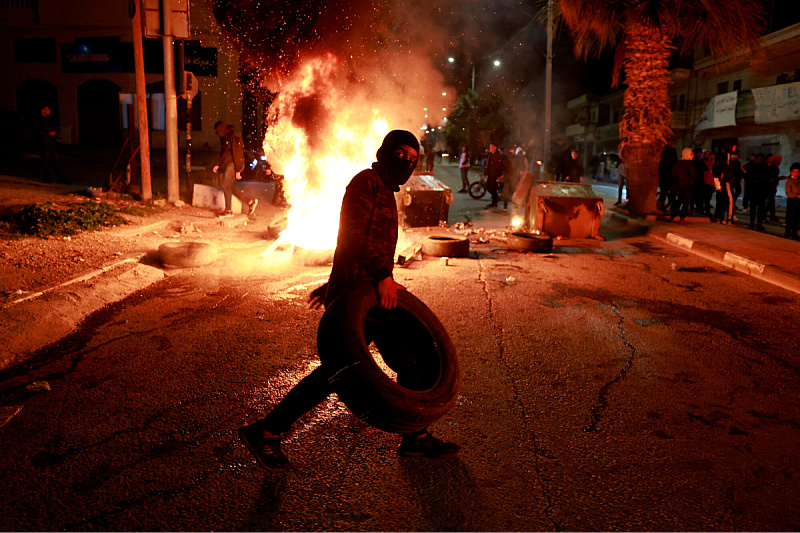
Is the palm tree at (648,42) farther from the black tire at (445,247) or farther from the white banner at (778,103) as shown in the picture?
the white banner at (778,103)

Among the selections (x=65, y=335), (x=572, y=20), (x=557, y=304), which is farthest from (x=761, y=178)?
(x=65, y=335)

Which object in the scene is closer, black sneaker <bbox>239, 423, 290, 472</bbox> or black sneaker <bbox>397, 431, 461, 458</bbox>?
black sneaker <bbox>239, 423, 290, 472</bbox>

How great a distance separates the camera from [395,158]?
3357 millimetres

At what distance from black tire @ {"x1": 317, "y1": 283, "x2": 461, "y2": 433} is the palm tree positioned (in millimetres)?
14679

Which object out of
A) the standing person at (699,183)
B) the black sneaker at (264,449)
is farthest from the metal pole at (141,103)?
the standing person at (699,183)

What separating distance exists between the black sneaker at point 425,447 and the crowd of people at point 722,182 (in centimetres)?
1197

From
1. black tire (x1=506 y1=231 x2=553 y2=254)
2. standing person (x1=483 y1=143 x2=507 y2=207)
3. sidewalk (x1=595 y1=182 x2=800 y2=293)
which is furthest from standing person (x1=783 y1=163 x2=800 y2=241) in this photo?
standing person (x1=483 y1=143 x2=507 y2=207)

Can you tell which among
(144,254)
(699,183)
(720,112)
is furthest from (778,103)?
(144,254)

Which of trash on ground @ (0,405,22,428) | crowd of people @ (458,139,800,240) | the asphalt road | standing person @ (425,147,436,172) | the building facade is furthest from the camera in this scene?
Answer: the building facade

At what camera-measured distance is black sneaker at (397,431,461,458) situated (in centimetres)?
339

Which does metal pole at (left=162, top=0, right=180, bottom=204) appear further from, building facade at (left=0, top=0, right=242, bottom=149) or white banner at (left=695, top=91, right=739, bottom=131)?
white banner at (left=695, top=91, right=739, bottom=131)

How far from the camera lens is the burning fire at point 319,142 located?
11.5 metres

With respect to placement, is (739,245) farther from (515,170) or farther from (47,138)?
(47,138)

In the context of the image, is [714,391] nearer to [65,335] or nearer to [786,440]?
[786,440]
